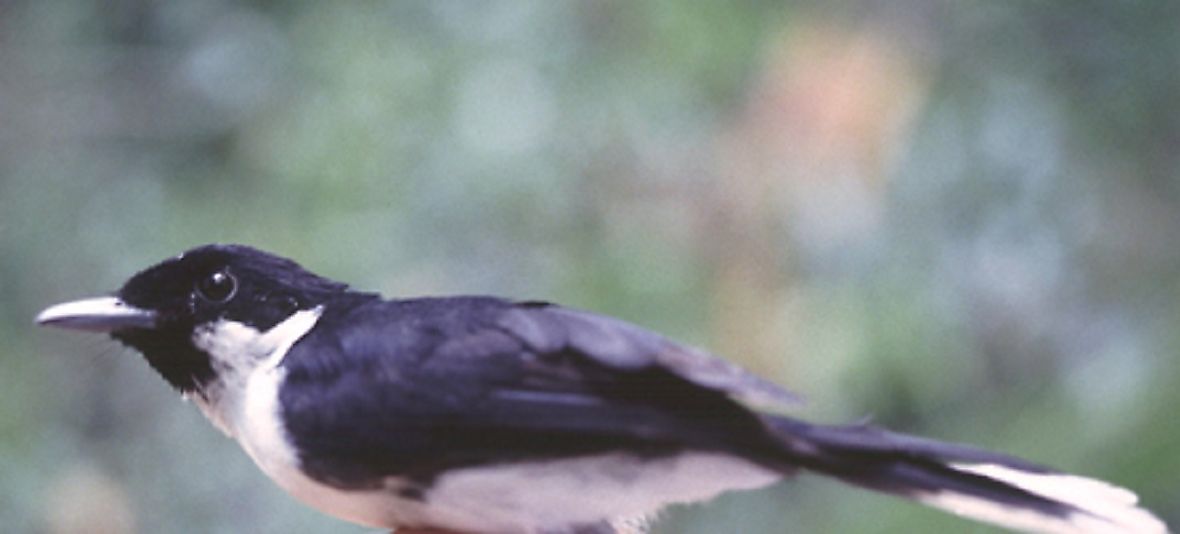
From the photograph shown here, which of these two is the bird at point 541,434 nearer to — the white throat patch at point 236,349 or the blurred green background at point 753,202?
the white throat patch at point 236,349

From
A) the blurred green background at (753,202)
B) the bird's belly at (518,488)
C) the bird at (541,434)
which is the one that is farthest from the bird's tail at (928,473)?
the blurred green background at (753,202)

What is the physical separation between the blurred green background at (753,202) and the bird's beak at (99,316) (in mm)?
2052

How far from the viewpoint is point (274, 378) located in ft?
10.5

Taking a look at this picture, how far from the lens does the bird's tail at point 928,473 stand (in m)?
2.90

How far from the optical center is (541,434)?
9.47 ft

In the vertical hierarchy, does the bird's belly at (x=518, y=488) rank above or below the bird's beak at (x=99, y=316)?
below

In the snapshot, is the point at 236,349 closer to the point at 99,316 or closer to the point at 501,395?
the point at 99,316

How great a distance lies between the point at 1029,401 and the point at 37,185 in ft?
10.9

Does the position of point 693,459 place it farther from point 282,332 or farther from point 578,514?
point 282,332

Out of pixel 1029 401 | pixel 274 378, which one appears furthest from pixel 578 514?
pixel 1029 401

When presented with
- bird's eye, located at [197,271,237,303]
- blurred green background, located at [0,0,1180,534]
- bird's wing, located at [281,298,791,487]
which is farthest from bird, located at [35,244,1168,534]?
blurred green background, located at [0,0,1180,534]

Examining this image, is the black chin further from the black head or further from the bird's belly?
the bird's belly

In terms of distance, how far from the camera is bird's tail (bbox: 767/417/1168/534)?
2904 millimetres

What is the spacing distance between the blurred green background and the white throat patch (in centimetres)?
198
